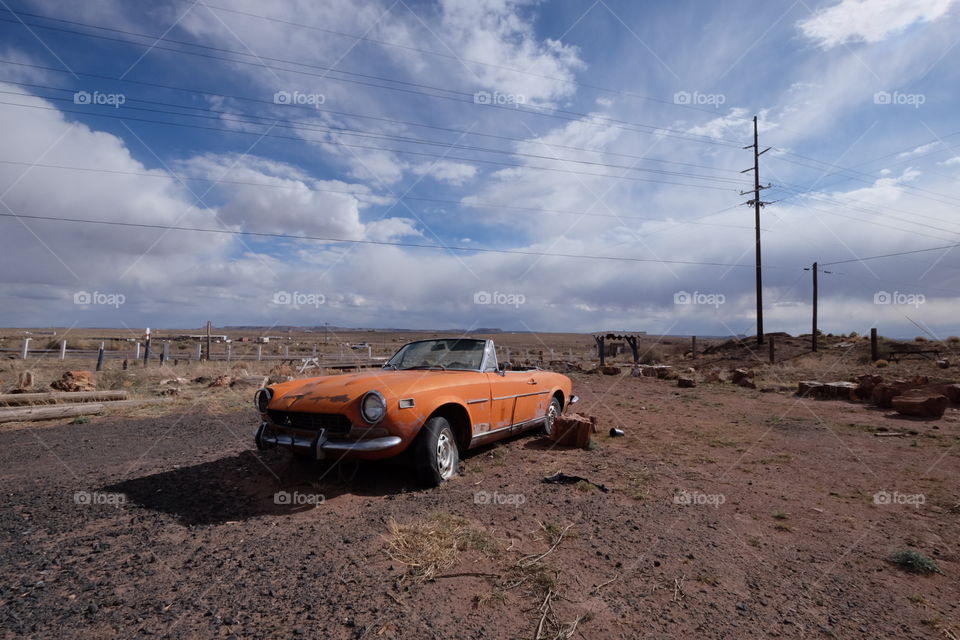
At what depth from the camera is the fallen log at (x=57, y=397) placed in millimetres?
9289

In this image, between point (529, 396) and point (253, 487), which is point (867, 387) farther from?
point (253, 487)

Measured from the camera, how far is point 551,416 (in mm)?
7258

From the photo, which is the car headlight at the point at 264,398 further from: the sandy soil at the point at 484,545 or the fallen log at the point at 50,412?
the fallen log at the point at 50,412

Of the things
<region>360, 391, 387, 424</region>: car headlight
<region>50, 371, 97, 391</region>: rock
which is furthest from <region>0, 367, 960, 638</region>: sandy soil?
<region>50, 371, 97, 391</region>: rock

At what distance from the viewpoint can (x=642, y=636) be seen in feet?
7.79

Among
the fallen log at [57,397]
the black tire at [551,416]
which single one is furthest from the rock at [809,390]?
the fallen log at [57,397]

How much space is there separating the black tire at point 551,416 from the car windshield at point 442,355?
1763mm

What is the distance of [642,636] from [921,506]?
152 inches

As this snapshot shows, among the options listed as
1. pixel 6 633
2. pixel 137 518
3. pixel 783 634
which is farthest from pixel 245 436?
pixel 783 634

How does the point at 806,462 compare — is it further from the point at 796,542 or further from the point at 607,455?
the point at 796,542

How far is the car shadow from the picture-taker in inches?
163

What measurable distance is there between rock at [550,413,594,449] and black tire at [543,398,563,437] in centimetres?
18

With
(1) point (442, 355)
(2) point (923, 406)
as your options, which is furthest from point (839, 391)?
(1) point (442, 355)

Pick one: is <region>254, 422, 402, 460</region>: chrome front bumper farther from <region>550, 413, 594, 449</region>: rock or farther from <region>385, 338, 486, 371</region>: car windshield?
<region>550, 413, 594, 449</region>: rock
